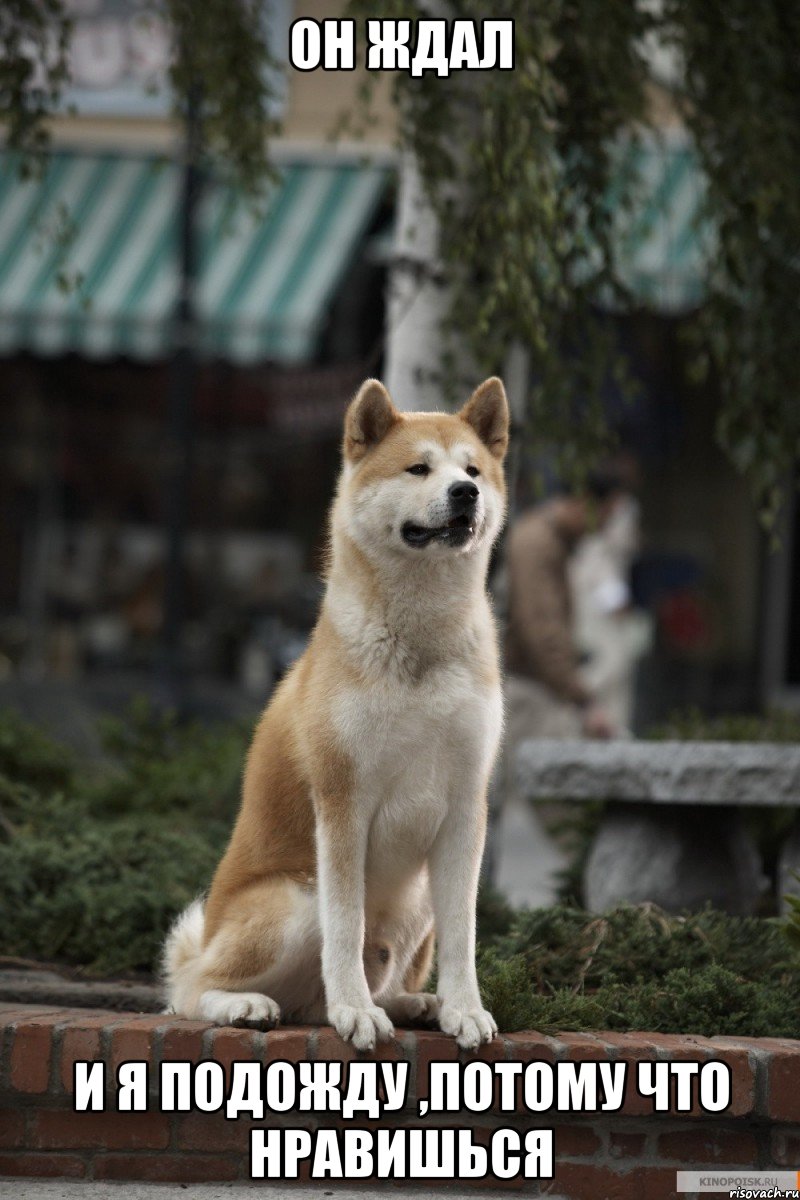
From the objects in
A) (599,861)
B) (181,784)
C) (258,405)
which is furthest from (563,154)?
(258,405)

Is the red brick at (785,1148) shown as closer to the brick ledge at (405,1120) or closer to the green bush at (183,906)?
the brick ledge at (405,1120)

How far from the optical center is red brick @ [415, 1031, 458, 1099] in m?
3.47

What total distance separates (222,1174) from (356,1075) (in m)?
0.41

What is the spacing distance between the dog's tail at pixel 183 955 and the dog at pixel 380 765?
0.12 m

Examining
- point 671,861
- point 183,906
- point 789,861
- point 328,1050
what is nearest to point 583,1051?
point 328,1050

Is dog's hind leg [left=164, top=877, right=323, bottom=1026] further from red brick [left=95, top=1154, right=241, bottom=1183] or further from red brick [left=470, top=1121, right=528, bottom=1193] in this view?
red brick [left=470, top=1121, right=528, bottom=1193]

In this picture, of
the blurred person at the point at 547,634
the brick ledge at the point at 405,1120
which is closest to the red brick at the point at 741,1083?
the brick ledge at the point at 405,1120

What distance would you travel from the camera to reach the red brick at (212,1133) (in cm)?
353

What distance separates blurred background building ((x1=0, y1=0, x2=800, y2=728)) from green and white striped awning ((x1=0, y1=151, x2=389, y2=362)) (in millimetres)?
25

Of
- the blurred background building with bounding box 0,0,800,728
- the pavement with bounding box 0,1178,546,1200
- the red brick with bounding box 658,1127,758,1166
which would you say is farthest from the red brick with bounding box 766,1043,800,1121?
the blurred background building with bounding box 0,0,800,728

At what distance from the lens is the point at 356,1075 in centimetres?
345

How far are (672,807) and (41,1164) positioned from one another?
284cm

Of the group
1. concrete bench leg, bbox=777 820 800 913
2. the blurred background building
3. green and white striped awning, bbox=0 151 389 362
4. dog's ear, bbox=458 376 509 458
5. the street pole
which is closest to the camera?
dog's ear, bbox=458 376 509 458

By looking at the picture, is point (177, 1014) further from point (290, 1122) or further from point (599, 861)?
point (599, 861)
